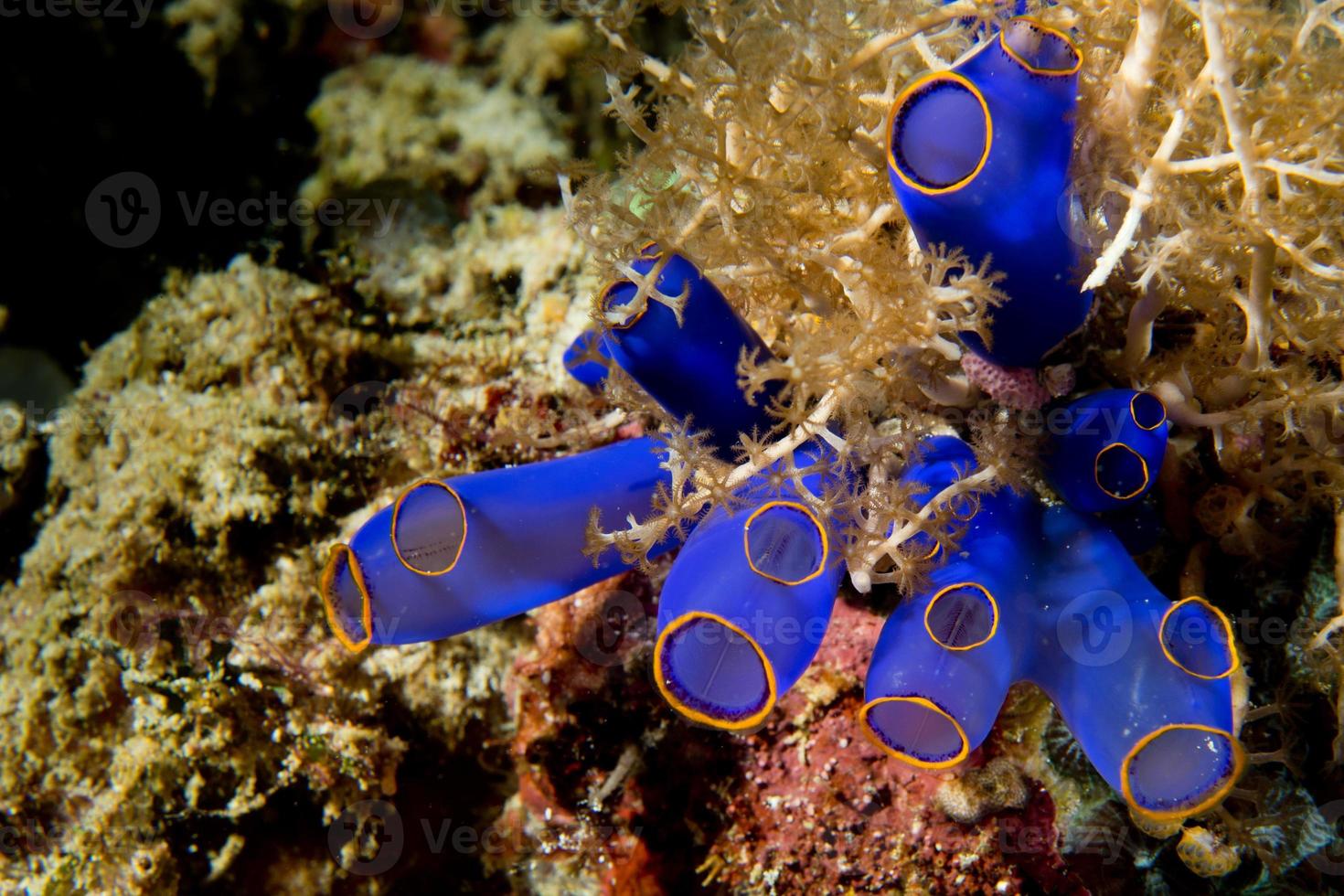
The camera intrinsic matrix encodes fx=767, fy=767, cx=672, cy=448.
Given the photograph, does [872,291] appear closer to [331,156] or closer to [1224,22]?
[1224,22]

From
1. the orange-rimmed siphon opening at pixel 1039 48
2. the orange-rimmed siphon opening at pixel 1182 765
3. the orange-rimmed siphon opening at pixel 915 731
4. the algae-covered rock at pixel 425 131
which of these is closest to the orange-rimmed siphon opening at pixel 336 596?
the orange-rimmed siphon opening at pixel 915 731

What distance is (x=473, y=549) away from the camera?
213cm

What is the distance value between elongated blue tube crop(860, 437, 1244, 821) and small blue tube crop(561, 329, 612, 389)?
113 cm

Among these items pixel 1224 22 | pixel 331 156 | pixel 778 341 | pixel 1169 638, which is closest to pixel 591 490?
pixel 778 341

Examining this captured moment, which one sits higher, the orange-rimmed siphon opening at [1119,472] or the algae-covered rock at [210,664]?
the orange-rimmed siphon opening at [1119,472]

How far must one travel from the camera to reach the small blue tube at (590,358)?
2324 mm

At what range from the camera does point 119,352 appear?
3.92m

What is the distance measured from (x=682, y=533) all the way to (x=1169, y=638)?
4.03 feet

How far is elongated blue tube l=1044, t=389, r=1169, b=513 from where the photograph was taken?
1.96m

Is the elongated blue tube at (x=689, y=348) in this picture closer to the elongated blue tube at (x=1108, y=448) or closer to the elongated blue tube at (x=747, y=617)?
the elongated blue tube at (x=747, y=617)

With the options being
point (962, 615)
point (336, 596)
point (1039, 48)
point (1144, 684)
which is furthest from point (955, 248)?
point (336, 596)

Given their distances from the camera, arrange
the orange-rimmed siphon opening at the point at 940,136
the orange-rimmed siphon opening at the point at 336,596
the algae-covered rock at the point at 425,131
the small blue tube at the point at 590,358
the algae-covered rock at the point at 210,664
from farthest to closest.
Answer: the algae-covered rock at the point at 425,131, the algae-covered rock at the point at 210,664, the small blue tube at the point at 590,358, the orange-rimmed siphon opening at the point at 336,596, the orange-rimmed siphon opening at the point at 940,136

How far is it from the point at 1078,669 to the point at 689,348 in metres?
1.28

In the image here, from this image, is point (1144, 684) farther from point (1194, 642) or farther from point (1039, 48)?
point (1039, 48)
